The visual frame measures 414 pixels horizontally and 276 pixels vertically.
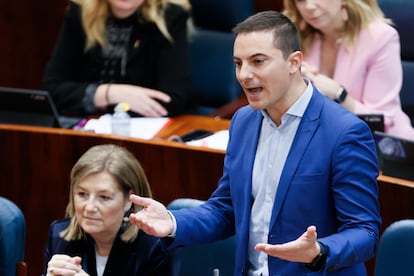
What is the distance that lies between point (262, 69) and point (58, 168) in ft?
3.11

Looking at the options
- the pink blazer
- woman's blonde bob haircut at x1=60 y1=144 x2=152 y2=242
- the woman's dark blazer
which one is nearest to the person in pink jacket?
the pink blazer

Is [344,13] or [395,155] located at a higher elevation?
[344,13]

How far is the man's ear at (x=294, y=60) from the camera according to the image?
62.0 inches

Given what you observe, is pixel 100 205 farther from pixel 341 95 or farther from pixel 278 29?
pixel 341 95

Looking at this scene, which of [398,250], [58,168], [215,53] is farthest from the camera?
[215,53]

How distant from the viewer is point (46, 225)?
242 cm

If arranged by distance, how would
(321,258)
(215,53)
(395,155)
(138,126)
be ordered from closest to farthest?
(321,258) < (395,155) < (138,126) < (215,53)

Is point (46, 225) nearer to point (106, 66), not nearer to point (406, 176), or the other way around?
point (106, 66)

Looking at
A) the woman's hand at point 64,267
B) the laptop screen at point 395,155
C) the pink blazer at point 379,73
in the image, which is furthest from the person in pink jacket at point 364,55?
the woman's hand at point 64,267

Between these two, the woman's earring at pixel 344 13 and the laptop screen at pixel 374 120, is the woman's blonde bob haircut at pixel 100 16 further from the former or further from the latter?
the laptop screen at pixel 374 120

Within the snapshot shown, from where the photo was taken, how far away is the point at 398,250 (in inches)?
67.7

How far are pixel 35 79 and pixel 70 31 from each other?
2.51ft

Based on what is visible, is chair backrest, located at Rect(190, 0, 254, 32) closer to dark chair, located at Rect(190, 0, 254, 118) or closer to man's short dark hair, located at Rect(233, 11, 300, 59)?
dark chair, located at Rect(190, 0, 254, 118)

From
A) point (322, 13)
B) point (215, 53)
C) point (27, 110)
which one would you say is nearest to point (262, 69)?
point (322, 13)
